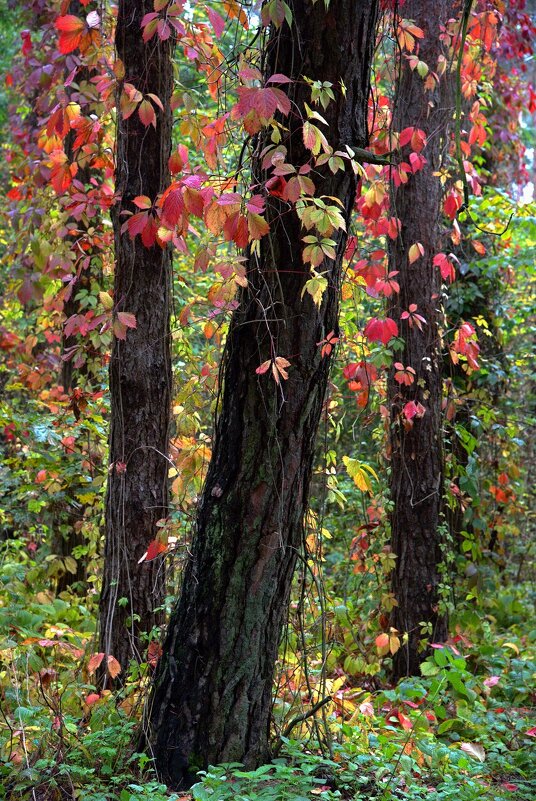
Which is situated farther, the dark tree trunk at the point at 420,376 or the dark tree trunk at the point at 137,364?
the dark tree trunk at the point at 420,376

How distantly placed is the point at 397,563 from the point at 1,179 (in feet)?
30.1

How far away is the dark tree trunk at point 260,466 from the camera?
2863 millimetres

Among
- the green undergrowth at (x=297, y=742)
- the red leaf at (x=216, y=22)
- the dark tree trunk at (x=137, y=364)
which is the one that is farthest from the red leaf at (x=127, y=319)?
the green undergrowth at (x=297, y=742)

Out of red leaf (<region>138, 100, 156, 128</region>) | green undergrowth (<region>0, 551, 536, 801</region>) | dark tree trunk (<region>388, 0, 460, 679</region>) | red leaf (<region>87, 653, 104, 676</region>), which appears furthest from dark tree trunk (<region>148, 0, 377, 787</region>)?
dark tree trunk (<region>388, 0, 460, 679</region>)

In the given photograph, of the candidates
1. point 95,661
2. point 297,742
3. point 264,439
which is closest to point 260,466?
point 264,439

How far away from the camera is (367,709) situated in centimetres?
378

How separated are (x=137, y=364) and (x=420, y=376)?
2143 mm

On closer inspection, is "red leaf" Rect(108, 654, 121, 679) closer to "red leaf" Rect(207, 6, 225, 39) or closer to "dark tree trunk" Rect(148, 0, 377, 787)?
"dark tree trunk" Rect(148, 0, 377, 787)

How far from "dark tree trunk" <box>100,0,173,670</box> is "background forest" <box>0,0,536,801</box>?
0.6 inches

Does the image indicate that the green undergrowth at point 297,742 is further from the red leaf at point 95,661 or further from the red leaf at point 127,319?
the red leaf at point 127,319

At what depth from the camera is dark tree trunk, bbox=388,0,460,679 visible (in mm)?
5305

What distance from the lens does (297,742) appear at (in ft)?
10.4

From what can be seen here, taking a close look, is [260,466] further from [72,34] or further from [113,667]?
[72,34]

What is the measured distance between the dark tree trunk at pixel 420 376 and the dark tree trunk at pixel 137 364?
1.89 metres
